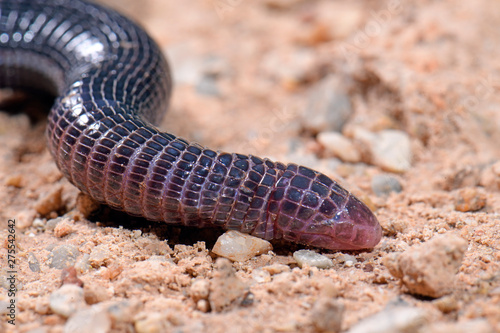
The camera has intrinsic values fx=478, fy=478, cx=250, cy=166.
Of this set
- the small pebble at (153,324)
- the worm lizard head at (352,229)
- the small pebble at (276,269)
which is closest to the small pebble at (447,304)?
the worm lizard head at (352,229)

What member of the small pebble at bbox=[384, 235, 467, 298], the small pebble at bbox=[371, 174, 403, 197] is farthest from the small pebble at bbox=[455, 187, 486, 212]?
the small pebble at bbox=[384, 235, 467, 298]

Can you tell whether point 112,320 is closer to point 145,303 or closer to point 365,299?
point 145,303

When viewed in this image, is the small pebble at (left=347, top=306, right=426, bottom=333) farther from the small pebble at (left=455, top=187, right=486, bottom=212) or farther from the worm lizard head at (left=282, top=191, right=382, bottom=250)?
the small pebble at (left=455, top=187, right=486, bottom=212)

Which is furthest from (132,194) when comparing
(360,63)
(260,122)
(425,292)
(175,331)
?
(360,63)

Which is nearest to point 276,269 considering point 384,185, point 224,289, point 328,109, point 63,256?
point 224,289

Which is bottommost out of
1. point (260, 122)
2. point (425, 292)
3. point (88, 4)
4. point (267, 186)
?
point (425, 292)

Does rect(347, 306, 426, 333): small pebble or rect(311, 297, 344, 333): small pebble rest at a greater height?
rect(347, 306, 426, 333): small pebble
